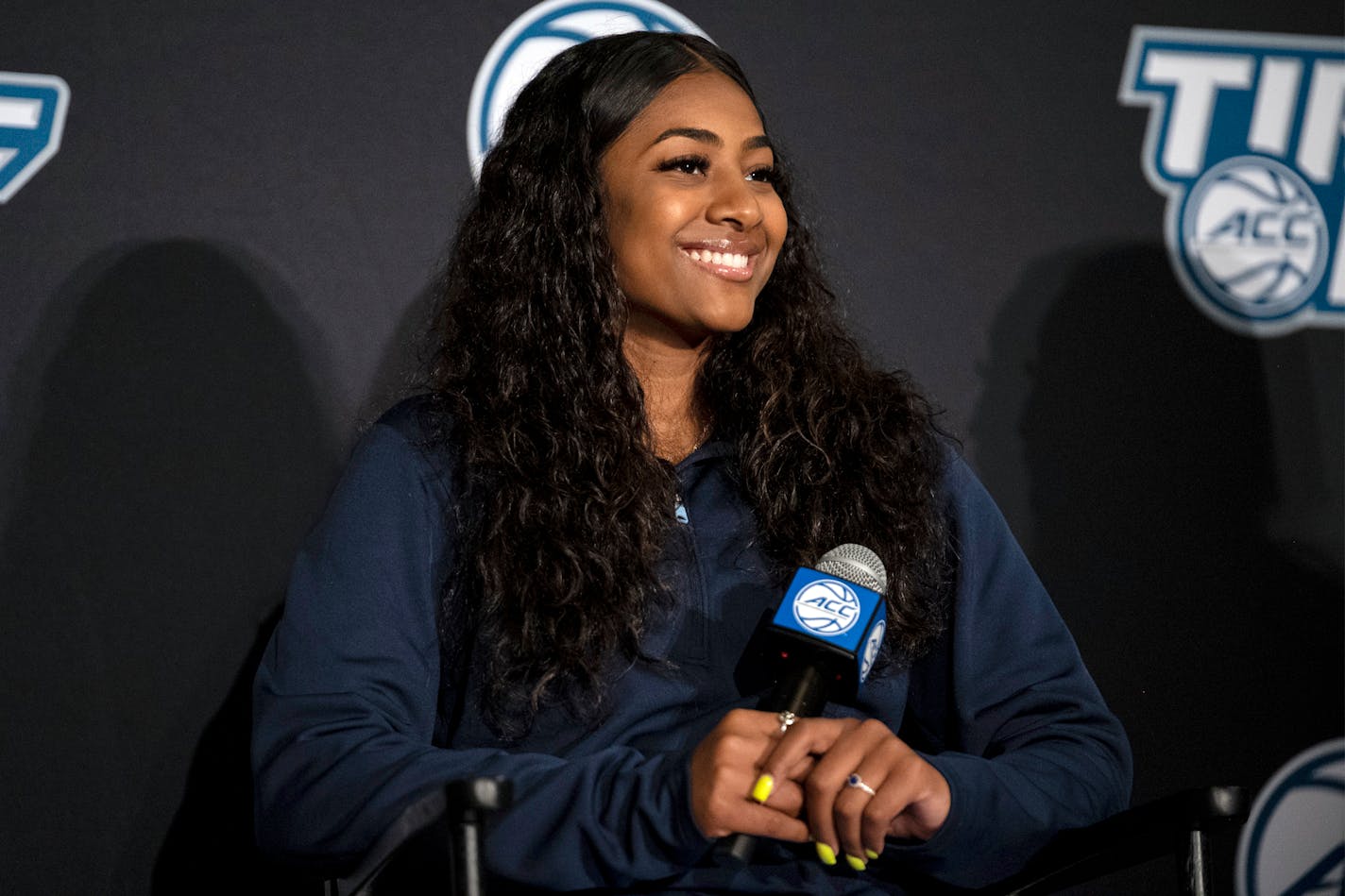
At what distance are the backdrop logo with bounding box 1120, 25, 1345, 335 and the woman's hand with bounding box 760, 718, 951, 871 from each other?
1.56 metres

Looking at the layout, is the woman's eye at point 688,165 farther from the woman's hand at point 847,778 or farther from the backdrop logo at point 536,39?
the woman's hand at point 847,778

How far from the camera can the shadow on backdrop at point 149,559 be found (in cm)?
233

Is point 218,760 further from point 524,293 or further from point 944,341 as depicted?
point 944,341

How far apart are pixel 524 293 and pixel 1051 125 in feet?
3.83

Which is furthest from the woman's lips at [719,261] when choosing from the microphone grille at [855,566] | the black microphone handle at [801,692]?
the black microphone handle at [801,692]

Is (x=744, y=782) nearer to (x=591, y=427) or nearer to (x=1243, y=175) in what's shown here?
(x=591, y=427)

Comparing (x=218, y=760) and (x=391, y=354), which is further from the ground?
(x=391, y=354)

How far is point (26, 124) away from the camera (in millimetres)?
2365

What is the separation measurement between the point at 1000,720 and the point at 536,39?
142 cm

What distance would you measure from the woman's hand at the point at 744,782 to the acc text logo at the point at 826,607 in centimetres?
10

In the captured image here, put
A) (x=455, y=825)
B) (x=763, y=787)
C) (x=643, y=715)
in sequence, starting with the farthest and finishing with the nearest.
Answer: (x=643, y=715), (x=763, y=787), (x=455, y=825)

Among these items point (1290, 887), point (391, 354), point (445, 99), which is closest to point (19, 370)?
point (391, 354)

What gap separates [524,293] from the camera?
2.10m

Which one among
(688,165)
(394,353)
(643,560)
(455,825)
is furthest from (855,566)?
(394,353)
